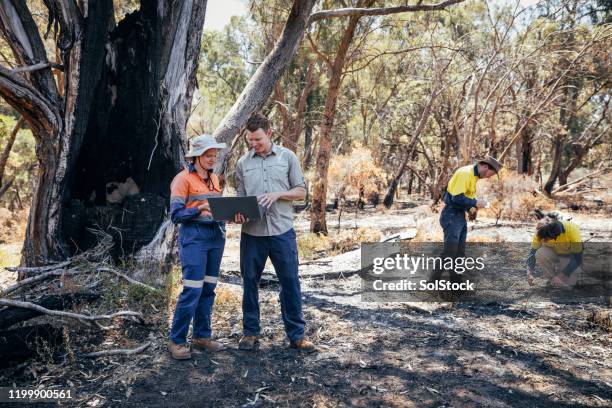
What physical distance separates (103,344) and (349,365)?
2.12 metres

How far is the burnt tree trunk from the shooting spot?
220 inches

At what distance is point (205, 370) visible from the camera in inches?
156

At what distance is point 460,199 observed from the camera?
19.4ft

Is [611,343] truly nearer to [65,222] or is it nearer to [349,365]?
[349,365]

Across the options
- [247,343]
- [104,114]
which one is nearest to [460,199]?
[247,343]

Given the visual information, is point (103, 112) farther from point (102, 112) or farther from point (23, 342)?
point (23, 342)

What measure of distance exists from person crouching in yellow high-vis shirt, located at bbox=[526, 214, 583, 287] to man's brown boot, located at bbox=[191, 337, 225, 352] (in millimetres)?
3974

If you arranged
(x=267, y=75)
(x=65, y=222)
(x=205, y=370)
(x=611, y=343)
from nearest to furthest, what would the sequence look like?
(x=205, y=370)
(x=611, y=343)
(x=65, y=222)
(x=267, y=75)

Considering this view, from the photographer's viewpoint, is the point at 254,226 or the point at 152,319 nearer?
the point at 254,226

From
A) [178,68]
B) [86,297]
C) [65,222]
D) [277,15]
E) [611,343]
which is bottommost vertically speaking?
[611,343]

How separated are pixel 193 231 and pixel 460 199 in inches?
131

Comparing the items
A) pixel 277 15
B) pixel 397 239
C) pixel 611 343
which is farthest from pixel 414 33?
pixel 611 343

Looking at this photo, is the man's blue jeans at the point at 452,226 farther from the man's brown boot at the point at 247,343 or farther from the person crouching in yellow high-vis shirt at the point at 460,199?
the man's brown boot at the point at 247,343

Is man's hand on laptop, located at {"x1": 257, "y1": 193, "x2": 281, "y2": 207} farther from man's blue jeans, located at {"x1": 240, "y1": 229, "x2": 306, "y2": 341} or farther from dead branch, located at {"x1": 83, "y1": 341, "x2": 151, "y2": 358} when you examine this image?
dead branch, located at {"x1": 83, "y1": 341, "x2": 151, "y2": 358}
